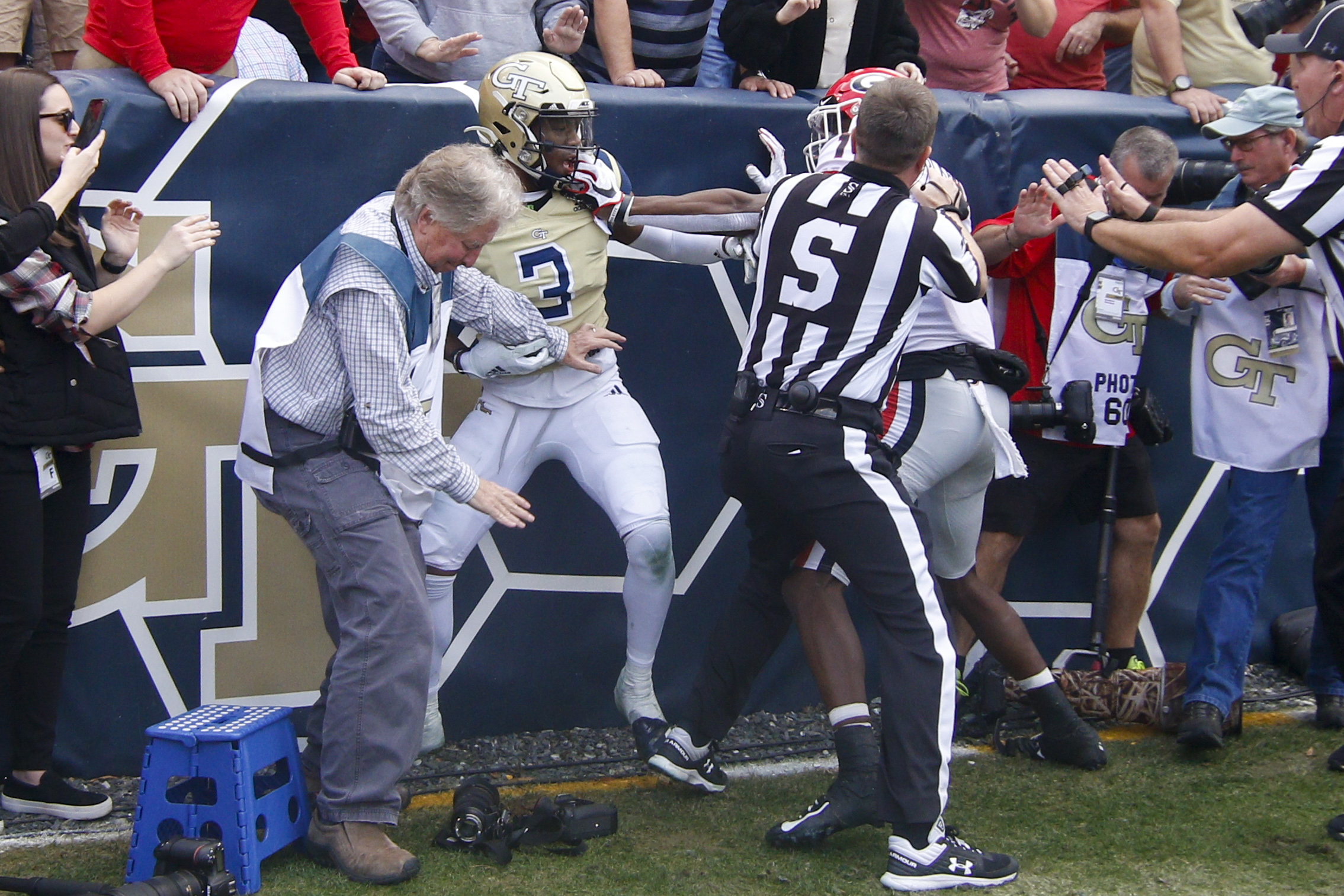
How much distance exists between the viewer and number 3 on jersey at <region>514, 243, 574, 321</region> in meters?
3.95

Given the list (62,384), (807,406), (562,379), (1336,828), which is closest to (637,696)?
(562,379)

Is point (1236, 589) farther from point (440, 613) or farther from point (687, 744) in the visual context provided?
point (440, 613)

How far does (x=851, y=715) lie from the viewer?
11.9ft

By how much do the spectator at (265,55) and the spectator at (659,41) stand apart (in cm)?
104

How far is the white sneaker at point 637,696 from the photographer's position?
4082mm

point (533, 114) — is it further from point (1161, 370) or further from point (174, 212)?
point (1161, 370)

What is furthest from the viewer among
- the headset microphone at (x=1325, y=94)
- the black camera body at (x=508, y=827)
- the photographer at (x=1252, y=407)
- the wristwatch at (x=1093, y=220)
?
the photographer at (x=1252, y=407)

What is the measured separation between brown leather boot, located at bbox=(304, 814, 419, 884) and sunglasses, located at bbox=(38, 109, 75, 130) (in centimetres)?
193

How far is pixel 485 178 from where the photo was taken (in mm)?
3141

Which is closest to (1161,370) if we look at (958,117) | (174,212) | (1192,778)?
(958,117)

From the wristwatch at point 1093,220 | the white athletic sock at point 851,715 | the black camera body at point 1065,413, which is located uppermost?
the wristwatch at point 1093,220

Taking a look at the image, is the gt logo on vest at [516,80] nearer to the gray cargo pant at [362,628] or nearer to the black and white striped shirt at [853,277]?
the black and white striped shirt at [853,277]

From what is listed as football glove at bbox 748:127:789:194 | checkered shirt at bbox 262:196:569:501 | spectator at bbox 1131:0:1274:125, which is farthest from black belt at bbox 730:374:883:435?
spectator at bbox 1131:0:1274:125

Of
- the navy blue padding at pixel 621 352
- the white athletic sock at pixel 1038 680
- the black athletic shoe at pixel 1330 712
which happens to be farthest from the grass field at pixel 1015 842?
the navy blue padding at pixel 621 352
